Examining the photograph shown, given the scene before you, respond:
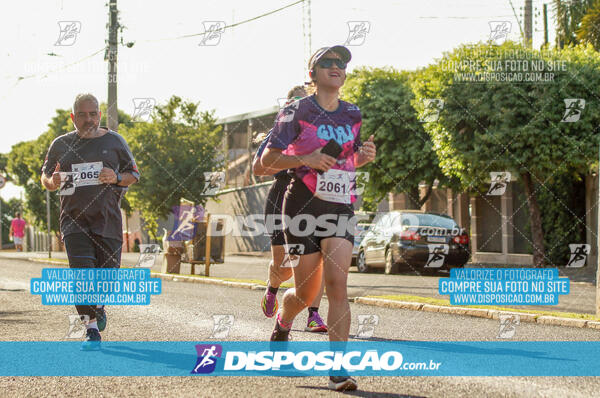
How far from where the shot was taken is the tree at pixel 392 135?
26.9 metres

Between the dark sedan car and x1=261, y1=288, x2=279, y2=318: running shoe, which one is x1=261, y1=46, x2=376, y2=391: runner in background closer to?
x1=261, y1=288, x2=279, y2=318: running shoe

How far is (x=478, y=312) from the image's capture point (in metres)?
9.91

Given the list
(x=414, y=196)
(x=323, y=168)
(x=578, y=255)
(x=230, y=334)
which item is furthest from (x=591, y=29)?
(x=323, y=168)

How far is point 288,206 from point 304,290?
0.51 metres

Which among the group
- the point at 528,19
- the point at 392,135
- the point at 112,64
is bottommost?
the point at 392,135

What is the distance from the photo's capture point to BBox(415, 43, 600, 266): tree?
19.9 metres

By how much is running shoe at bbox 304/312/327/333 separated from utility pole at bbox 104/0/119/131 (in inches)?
471

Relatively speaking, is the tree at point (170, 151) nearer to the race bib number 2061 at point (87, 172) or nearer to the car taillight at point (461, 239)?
the car taillight at point (461, 239)

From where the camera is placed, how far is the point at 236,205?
46.8 metres

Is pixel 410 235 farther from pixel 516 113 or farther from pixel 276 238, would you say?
pixel 276 238

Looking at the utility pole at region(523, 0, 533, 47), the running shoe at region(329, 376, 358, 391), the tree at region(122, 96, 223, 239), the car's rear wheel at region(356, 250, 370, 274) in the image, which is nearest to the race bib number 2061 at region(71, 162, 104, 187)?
the running shoe at region(329, 376, 358, 391)

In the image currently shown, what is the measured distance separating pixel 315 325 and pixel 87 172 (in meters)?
2.33

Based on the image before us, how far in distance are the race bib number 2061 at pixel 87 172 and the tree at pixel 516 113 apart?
47.8ft

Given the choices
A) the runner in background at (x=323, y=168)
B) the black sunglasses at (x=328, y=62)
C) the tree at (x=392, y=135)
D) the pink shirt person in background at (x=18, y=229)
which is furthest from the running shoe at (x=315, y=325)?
the pink shirt person in background at (x=18, y=229)
